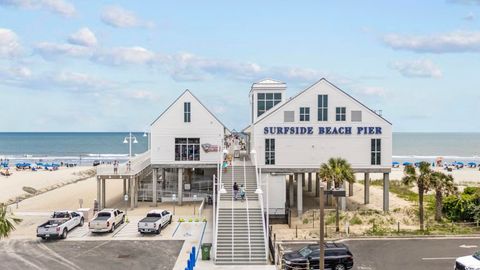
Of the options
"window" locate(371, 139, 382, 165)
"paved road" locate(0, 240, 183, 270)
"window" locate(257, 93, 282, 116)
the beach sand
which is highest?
"window" locate(257, 93, 282, 116)

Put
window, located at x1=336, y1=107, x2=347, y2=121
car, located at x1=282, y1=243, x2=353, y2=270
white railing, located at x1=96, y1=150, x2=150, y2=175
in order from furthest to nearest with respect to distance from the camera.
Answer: white railing, located at x1=96, y1=150, x2=150, y2=175 → window, located at x1=336, y1=107, x2=347, y2=121 → car, located at x1=282, y1=243, x2=353, y2=270

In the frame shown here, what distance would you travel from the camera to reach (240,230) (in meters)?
29.4

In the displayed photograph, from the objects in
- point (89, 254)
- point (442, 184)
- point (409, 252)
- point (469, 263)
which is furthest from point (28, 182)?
A: point (469, 263)

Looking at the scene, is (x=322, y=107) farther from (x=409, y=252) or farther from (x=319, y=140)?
(x=409, y=252)

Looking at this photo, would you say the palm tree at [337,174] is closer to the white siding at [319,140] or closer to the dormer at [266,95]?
the white siding at [319,140]

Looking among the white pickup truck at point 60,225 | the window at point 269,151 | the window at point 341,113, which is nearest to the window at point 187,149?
the window at point 269,151

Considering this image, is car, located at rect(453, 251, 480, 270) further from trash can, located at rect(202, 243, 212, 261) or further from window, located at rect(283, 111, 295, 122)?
window, located at rect(283, 111, 295, 122)

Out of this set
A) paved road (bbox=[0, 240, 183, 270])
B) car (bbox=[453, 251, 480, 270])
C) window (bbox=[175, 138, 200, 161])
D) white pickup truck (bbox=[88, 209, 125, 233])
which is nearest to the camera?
car (bbox=[453, 251, 480, 270])

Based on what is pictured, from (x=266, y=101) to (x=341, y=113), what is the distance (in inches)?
411

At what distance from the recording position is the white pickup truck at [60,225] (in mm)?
33031

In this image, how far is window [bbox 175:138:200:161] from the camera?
47188 millimetres

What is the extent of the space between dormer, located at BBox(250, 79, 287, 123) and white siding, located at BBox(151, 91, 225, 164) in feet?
16.9

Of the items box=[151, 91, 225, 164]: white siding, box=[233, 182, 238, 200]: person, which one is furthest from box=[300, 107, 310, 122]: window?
box=[233, 182, 238, 200]: person

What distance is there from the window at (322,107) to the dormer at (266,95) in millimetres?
8651
